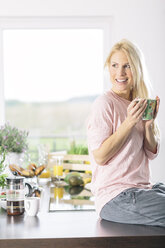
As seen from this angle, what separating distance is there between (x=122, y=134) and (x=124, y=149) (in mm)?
114

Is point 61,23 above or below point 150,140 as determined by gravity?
above

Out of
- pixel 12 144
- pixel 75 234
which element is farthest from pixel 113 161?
pixel 12 144

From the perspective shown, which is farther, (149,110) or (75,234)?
(149,110)

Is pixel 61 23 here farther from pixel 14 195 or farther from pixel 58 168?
pixel 14 195

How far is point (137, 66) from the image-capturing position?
190cm

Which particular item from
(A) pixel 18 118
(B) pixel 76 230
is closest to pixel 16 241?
(B) pixel 76 230

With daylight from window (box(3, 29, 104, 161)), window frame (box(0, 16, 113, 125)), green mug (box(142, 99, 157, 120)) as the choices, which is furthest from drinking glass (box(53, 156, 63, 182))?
window frame (box(0, 16, 113, 125))

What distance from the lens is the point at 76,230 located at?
160cm

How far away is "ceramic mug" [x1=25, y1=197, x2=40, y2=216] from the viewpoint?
5.97 ft

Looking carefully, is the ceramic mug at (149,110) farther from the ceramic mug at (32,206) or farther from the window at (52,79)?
the window at (52,79)

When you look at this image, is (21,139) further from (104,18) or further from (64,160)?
(104,18)

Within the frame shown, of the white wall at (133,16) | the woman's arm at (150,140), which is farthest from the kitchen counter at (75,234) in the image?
the white wall at (133,16)

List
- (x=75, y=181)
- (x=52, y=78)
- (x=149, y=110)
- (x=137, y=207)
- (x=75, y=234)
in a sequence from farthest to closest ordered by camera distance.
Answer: (x=52, y=78) → (x=75, y=181) → (x=149, y=110) → (x=137, y=207) → (x=75, y=234)

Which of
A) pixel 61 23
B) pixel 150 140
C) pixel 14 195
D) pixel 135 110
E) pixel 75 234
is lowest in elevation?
pixel 75 234
